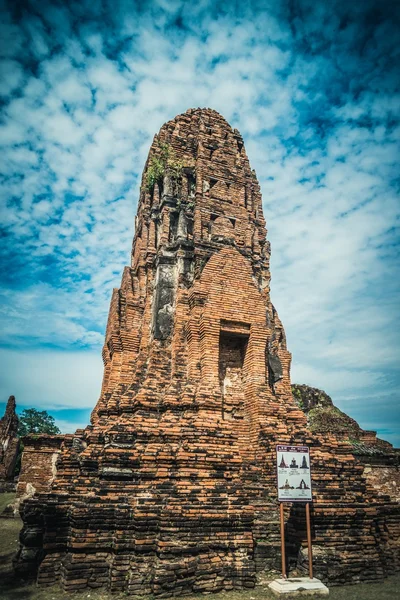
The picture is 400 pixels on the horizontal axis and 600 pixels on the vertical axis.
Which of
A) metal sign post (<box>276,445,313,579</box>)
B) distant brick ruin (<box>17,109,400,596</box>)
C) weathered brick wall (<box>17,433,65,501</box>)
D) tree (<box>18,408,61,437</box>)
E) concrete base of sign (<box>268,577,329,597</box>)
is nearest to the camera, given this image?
concrete base of sign (<box>268,577,329,597</box>)

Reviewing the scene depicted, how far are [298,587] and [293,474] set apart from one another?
1503mm

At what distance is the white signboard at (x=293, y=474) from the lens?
604 centimetres

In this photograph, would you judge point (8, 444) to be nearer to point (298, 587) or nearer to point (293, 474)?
point (293, 474)

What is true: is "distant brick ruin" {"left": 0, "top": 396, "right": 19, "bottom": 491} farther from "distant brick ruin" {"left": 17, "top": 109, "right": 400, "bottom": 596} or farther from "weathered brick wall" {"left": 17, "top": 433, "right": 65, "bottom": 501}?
"distant brick ruin" {"left": 17, "top": 109, "right": 400, "bottom": 596}

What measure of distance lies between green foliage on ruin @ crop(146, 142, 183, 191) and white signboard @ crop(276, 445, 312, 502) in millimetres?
7972

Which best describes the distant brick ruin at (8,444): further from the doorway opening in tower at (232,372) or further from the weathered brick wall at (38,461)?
the doorway opening in tower at (232,372)

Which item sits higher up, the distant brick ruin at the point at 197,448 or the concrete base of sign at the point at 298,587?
the distant brick ruin at the point at 197,448

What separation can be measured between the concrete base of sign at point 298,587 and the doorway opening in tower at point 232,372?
3046 mm

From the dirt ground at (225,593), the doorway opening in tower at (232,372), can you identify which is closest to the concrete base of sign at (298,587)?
the dirt ground at (225,593)

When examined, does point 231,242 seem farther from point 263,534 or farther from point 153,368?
point 263,534

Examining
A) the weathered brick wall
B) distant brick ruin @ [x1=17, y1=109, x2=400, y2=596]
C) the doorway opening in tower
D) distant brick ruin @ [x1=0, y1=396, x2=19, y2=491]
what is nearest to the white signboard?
distant brick ruin @ [x1=17, y1=109, x2=400, y2=596]

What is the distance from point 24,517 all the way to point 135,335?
16.3 ft

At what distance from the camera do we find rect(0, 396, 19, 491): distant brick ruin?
24.5m

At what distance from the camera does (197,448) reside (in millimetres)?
6641
